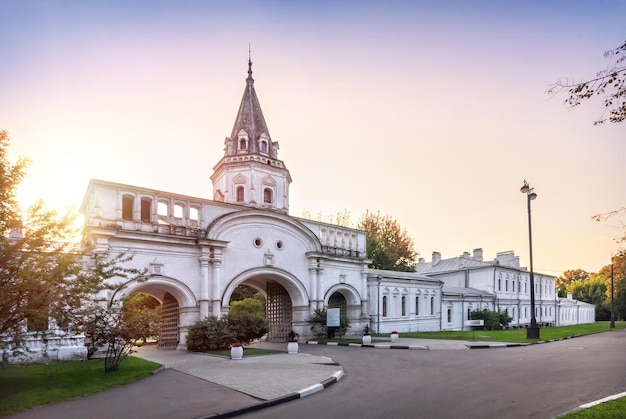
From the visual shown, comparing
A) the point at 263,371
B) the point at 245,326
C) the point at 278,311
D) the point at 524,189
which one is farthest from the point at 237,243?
the point at 524,189

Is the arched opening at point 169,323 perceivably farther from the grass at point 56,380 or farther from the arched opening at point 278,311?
the grass at point 56,380

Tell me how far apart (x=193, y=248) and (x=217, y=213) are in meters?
2.81

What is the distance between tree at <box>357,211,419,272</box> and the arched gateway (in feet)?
75.6

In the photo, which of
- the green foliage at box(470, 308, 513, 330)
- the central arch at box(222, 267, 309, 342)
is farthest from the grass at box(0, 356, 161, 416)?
the green foliage at box(470, 308, 513, 330)

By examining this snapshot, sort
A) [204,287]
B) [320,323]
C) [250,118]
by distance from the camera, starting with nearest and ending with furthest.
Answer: [204,287] → [320,323] → [250,118]

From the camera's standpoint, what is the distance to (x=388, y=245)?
62812 mm

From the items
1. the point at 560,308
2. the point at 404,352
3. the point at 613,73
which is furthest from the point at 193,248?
the point at 560,308

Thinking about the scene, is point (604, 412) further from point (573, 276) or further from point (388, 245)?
point (573, 276)

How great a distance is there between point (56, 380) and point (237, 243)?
1512cm

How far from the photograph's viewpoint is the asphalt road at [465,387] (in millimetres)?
9289

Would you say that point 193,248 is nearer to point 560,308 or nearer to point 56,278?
point 56,278

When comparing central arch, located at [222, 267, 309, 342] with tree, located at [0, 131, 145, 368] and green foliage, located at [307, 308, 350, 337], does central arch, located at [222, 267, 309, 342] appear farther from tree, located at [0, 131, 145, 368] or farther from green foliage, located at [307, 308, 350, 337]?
tree, located at [0, 131, 145, 368]

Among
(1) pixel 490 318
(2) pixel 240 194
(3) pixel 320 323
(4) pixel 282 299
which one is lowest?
(1) pixel 490 318

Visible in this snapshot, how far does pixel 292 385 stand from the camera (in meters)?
12.2
